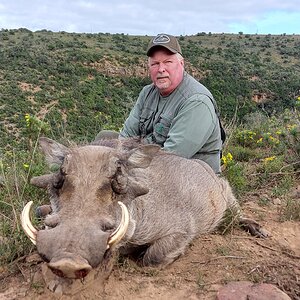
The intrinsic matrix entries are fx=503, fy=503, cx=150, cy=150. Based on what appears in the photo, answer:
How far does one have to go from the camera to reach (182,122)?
13.6ft

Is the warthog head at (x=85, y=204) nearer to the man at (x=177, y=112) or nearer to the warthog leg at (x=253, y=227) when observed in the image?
the man at (x=177, y=112)

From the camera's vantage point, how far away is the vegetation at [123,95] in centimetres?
491

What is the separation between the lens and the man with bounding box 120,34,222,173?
409 cm

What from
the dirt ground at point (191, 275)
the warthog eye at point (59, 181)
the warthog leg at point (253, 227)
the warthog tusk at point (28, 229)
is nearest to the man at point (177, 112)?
the warthog leg at point (253, 227)

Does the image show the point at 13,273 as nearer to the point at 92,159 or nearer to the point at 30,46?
the point at 92,159

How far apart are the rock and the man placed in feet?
4.82

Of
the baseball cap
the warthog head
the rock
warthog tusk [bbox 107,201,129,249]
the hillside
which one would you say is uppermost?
the baseball cap

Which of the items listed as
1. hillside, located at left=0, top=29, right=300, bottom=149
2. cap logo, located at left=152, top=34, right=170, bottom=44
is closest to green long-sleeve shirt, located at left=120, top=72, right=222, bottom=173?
cap logo, located at left=152, top=34, right=170, bottom=44

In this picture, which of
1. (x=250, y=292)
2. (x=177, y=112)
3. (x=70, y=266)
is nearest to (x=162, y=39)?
(x=177, y=112)

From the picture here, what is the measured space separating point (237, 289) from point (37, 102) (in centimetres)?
2729

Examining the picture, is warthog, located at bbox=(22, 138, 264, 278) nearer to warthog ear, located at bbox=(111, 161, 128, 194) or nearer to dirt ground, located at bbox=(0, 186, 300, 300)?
warthog ear, located at bbox=(111, 161, 128, 194)

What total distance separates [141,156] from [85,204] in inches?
25.5

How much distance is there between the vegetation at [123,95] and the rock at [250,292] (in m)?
1.32

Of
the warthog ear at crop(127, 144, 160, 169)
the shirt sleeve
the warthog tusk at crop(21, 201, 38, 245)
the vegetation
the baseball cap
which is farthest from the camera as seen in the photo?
the vegetation
